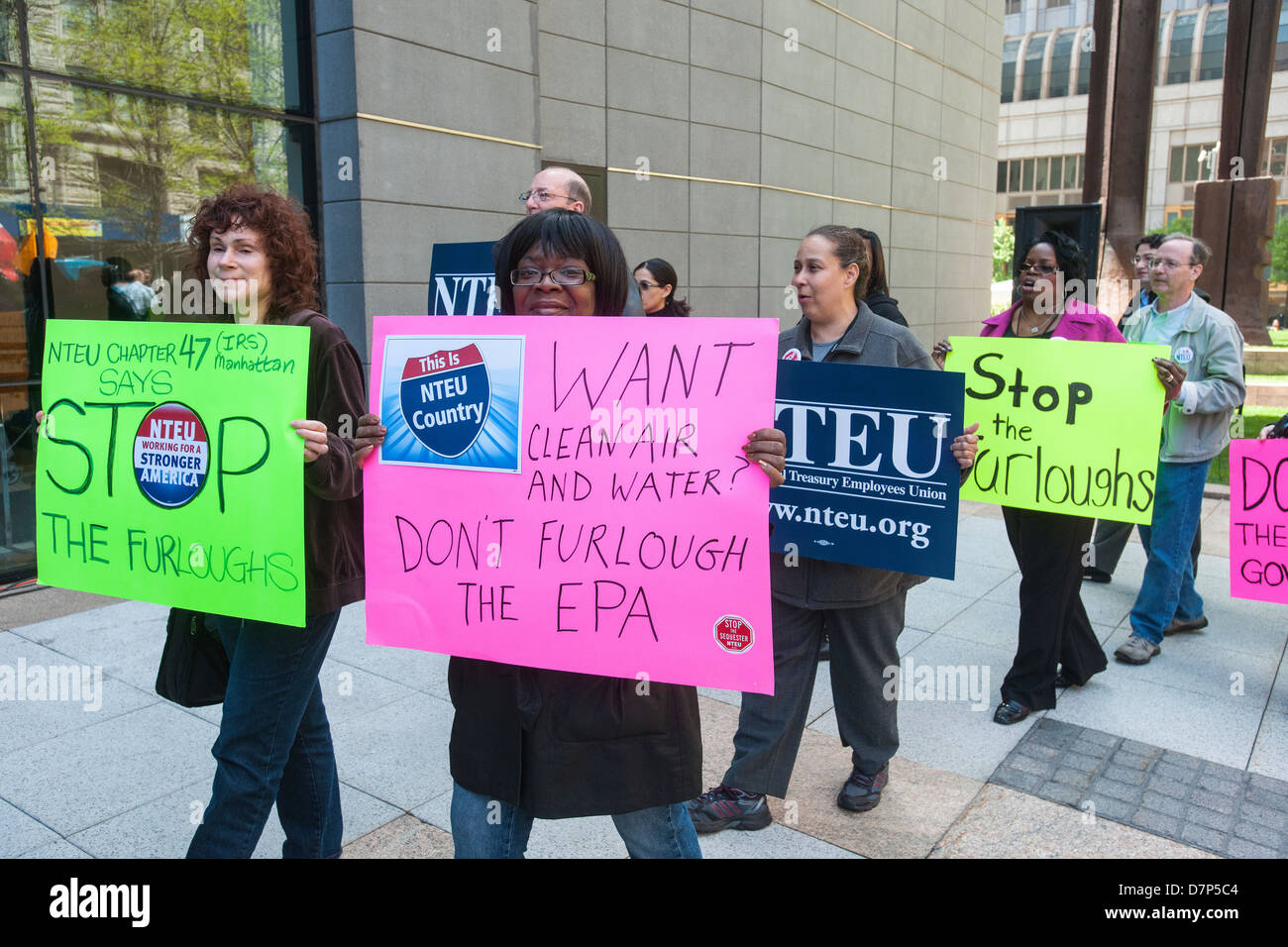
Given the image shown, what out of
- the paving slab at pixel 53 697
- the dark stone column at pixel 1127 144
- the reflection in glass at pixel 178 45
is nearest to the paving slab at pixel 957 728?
the paving slab at pixel 53 697

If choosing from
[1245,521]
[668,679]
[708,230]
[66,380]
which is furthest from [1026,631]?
[708,230]

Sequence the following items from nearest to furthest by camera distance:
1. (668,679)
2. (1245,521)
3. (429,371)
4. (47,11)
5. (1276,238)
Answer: (668,679)
(429,371)
(1245,521)
(47,11)
(1276,238)

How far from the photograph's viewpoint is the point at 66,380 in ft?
9.46

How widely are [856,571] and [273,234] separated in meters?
2.18

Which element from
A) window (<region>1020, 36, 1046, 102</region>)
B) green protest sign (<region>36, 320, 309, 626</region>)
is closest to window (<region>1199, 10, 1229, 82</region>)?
window (<region>1020, 36, 1046, 102</region>)

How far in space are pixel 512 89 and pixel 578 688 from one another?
7.85 m

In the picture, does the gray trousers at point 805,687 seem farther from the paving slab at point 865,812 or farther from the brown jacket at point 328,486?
the brown jacket at point 328,486

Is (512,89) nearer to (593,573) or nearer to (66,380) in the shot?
(66,380)

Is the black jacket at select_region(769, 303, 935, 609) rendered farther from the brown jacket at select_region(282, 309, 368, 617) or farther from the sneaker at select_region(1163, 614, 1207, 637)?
the sneaker at select_region(1163, 614, 1207, 637)

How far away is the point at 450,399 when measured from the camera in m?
2.39

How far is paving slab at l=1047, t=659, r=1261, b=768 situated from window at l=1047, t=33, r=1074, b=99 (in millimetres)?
74678

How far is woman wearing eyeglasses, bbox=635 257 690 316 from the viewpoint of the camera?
5.80 metres

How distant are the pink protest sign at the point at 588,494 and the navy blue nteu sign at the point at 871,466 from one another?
129 cm

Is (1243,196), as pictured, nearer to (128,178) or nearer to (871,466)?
(871,466)
